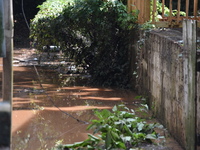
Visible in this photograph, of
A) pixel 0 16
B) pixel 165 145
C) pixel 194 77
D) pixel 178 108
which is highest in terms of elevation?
pixel 0 16

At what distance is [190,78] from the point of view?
5.04 m

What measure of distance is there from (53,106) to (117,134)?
124 inches

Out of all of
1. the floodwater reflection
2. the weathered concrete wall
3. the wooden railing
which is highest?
the wooden railing

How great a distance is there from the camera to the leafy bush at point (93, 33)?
36.1 ft

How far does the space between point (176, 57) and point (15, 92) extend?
17.1 feet

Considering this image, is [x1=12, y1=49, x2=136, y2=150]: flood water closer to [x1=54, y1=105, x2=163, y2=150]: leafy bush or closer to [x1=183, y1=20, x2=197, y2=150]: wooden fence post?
[x1=54, y1=105, x2=163, y2=150]: leafy bush

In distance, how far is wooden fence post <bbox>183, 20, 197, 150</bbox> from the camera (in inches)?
195

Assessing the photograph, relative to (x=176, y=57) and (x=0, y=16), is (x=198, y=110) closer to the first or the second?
(x=176, y=57)

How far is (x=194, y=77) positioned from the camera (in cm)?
495

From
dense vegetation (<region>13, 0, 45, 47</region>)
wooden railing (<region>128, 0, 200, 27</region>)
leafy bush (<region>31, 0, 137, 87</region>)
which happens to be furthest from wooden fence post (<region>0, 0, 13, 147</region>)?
dense vegetation (<region>13, 0, 45, 47</region>)

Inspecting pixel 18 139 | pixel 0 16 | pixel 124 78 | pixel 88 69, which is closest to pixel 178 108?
pixel 18 139

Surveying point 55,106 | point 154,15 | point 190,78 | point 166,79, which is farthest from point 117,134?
point 154,15

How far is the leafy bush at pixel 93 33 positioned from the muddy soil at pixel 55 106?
0.65 meters

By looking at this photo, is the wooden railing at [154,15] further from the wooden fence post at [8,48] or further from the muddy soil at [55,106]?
the wooden fence post at [8,48]
